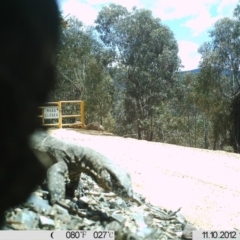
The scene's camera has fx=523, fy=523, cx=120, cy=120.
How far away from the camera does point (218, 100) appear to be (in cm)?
335

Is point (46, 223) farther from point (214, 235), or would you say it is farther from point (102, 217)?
point (214, 235)

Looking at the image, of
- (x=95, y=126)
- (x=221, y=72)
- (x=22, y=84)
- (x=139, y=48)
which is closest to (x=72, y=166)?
(x=95, y=126)

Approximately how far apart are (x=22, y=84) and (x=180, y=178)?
0.89m

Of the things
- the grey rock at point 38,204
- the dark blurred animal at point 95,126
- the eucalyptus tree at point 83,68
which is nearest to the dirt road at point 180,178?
the dark blurred animal at point 95,126

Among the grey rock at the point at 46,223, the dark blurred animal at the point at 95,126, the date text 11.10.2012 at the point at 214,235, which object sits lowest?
the date text 11.10.2012 at the point at 214,235

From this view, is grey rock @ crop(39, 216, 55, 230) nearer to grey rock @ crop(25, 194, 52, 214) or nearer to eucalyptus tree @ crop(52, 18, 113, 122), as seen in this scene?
grey rock @ crop(25, 194, 52, 214)

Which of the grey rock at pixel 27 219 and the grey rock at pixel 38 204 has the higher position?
the grey rock at pixel 38 204

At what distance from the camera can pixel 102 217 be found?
2377mm

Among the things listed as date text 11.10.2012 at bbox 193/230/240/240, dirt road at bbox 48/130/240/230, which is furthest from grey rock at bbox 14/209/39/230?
date text 11.10.2012 at bbox 193/230/240/240

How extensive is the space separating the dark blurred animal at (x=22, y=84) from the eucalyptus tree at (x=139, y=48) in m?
0.27

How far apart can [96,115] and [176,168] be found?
0.48 metres

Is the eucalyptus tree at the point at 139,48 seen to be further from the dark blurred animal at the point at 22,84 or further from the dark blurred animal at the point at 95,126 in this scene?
the dark blurred animal at the point at 22,84

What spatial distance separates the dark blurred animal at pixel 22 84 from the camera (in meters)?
2.50

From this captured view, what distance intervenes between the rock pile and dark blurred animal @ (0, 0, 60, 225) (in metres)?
0.14
